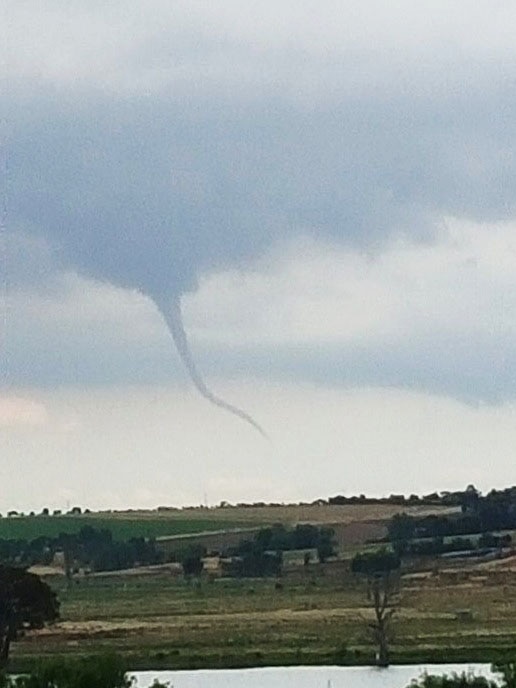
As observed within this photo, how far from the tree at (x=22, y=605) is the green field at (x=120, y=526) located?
7517 centimetres

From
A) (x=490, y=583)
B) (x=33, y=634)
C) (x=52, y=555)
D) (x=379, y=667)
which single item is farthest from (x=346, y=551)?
(x=379, y=667)

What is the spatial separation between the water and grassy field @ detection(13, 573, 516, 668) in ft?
8.45

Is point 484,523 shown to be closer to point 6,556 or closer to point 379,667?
point 6,556

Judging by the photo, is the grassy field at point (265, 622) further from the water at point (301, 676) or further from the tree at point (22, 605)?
the water at point (301, 676)

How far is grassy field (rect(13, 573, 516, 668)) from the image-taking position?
92875mm

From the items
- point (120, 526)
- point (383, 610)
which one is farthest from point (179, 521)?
point (383, 610)

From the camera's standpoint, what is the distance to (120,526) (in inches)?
6816

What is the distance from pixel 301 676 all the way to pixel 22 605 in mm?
13435

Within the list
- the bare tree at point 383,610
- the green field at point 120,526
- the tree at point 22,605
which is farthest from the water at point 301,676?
the green field at point 120,526

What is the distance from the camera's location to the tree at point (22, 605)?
87.8m

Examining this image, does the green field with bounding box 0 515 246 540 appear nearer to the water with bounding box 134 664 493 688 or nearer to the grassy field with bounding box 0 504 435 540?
the grassy field with bounding box 0 504 435 540

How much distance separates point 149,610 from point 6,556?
33.4 m

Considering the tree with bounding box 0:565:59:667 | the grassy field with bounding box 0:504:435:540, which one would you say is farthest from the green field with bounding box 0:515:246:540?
the tree with bounding box 0:565:59:667

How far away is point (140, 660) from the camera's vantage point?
89562mm
